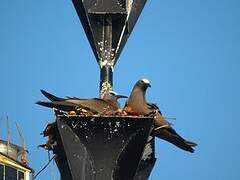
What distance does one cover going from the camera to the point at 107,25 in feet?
16.5

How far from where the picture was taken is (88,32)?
205 inches

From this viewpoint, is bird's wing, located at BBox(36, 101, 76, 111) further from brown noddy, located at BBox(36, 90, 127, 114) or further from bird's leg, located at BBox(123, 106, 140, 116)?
bird's leg, located at BBox(123, 106, 140, 116)

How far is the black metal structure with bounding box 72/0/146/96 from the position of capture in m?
4.90

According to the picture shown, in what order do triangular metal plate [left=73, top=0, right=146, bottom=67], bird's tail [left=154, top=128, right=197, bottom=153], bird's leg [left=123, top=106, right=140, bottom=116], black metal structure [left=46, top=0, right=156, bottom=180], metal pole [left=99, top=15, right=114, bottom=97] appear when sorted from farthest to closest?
1. metal pole [left=99, top=15, right=114, bottom=97]
2. triangular metal plate [left=73, top=0, right=146, bottom=67]
3. bird's tail [left=154, top=128, right=197, bottom=153]
4. bird's leg [left=123, top=106, right=140, bottom=116]
5. black metal structure [left=46, top=0, right=156, bottom=180]

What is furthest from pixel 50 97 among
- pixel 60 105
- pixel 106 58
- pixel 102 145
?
pixel 106 58

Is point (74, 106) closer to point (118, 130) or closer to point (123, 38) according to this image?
point (118, 130)

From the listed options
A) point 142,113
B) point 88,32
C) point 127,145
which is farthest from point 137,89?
point 88,32

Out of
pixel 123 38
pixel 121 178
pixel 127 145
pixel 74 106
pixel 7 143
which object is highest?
pixel 123 38

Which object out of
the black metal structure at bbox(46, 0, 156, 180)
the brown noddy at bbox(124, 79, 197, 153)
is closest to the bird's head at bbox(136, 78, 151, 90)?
the brown noddy at bbox(124, 79, 197, 153)

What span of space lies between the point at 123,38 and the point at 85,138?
141 cm

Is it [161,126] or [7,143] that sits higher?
[161,126]

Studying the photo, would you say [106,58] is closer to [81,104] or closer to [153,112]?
[81,104]

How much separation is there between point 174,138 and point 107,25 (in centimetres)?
126

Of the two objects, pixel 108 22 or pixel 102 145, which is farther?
pixel 108 22
